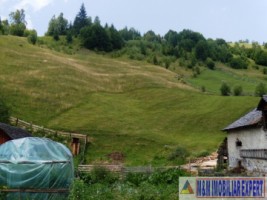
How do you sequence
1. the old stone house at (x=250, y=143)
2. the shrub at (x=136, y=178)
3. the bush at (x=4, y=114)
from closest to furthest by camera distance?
the old stone house at (x=250, y=143)
the shrub at (x=136, y=178)
the bush at (x=4, y=114)

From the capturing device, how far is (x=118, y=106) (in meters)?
63.2

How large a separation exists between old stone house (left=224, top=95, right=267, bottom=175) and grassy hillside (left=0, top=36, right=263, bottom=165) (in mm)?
7753

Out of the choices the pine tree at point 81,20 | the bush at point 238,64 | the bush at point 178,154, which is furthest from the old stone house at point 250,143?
the pine tree at point 81,20

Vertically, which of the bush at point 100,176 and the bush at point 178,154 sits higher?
the bush at point 178,154

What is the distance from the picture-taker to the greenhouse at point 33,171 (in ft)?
60.0

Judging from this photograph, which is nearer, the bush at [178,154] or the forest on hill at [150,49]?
the bush at [178,154]

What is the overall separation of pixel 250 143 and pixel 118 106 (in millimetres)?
33912

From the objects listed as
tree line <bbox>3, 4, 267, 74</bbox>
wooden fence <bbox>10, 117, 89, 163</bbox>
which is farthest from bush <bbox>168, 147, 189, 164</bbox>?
tree line <bbox>3, 4, 267, 74</bbox>

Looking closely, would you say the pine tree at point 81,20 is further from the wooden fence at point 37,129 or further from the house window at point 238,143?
the house window at point 238,143

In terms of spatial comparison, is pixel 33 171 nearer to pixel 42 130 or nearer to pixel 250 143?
pixel 250 143

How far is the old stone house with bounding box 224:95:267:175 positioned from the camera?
2842 cm

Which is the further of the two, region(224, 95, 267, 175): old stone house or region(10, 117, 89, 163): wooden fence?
region(10, 117, 89, 163): wooden fence

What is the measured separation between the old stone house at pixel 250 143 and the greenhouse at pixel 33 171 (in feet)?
46.2

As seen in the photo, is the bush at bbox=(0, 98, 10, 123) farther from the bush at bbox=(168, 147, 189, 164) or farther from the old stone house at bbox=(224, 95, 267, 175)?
the old stone house at bbox=(224, 95, 267, 175)
